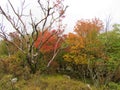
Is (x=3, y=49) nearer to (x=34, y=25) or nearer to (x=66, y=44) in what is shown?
(x=66, y=44)

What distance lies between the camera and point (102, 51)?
830 inches

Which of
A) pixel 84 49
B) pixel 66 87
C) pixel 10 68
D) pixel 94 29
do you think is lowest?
pixel 66 87

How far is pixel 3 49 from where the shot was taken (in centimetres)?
3569

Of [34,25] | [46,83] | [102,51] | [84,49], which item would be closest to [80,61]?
[84,49]

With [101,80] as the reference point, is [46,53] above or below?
above

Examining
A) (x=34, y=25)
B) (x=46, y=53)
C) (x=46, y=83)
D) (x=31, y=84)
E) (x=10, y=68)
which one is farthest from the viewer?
(x=46, y=53)

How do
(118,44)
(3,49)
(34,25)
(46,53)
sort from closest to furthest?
1. (34,25)
2. (118,44)
3. (46,53)
4. (3,49)

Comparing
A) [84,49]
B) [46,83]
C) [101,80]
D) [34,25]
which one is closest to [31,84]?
[46,83]

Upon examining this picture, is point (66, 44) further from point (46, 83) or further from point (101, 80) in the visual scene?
point (101, 80)

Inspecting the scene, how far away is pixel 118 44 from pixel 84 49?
3.05m

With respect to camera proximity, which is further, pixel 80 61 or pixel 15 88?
pixel 80 61

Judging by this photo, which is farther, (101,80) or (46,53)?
(46,53)

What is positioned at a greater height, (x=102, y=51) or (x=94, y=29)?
(x=94, y=29)

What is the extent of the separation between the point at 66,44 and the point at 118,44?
17.0 ft
